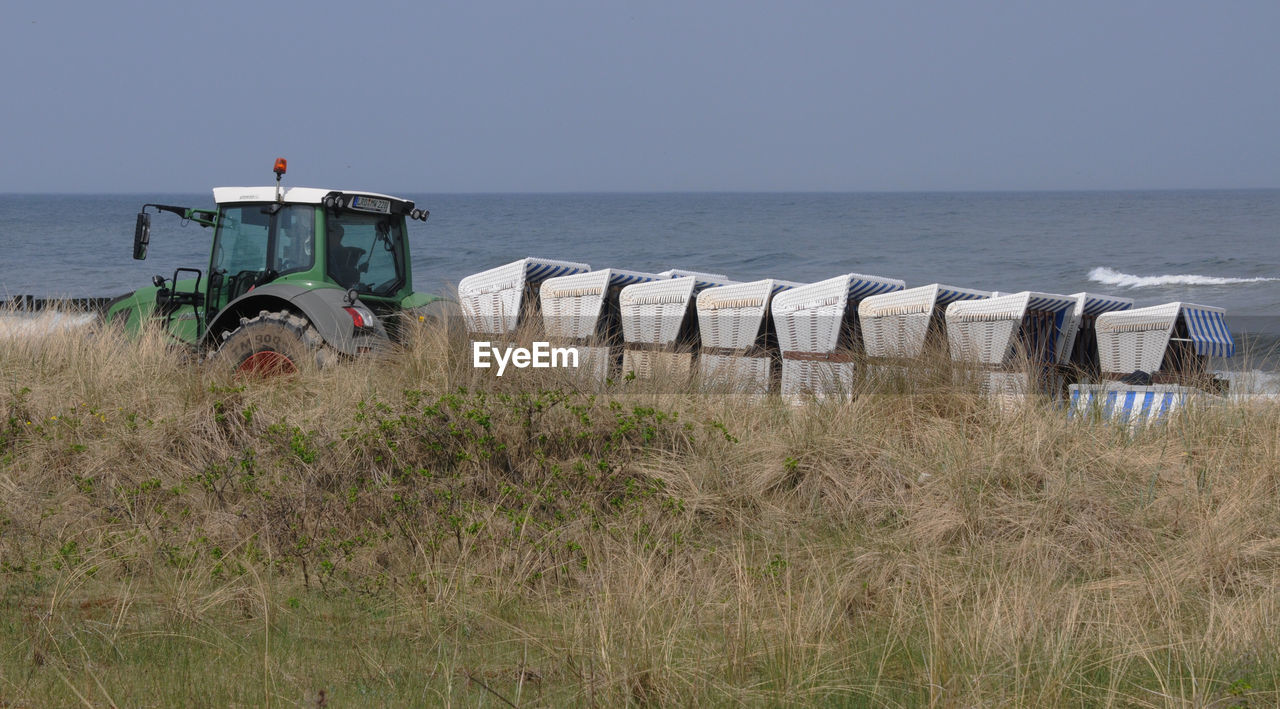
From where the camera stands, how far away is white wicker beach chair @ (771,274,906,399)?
733 centimetres

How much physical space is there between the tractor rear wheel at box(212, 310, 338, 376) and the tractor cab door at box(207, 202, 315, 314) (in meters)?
0.71

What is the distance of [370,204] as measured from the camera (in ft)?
28.2

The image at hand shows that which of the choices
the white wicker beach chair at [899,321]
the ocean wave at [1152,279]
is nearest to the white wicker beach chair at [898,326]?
the white wicker beach chair at [899,321]

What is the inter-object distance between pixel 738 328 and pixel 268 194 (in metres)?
3.98

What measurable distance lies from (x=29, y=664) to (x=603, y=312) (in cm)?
549

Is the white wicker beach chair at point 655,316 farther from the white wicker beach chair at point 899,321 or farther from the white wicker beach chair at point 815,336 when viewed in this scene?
the white wicker beach chair at point 899,321

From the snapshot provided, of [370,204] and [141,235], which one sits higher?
[370,204]

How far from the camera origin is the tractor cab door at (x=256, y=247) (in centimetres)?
850

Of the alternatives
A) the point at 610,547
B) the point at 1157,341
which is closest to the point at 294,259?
Answer: the point at 610,547

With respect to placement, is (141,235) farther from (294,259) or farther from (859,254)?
(859,254)

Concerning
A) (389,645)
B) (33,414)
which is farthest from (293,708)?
(33,414)

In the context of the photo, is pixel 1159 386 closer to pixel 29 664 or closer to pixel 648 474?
pixel 648 474

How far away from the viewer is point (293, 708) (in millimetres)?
3178

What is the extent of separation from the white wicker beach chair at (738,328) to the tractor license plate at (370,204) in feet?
9.38
